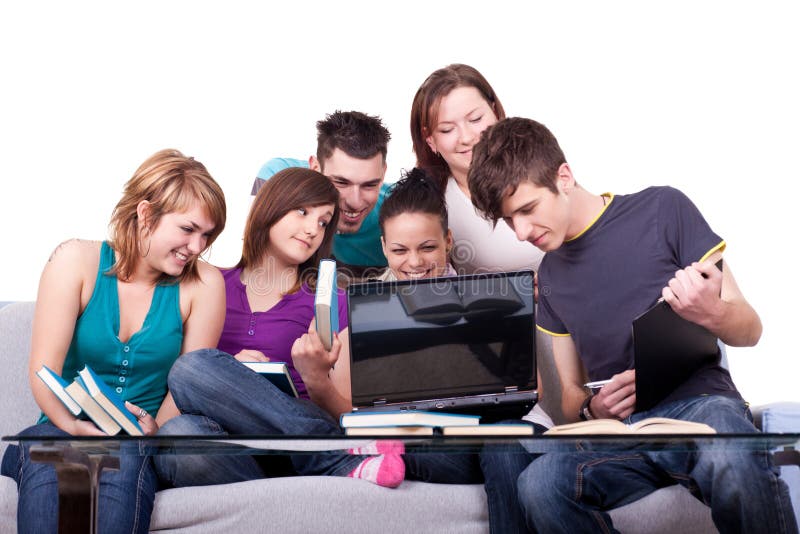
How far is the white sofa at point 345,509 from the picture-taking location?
65.8 inches

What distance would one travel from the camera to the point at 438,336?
1708mm

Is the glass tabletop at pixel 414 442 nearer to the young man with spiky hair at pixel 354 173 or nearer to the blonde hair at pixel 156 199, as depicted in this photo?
the blonde hair at pixel 156 199

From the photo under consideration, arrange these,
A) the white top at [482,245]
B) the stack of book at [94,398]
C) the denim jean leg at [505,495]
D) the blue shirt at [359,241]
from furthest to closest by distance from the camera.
Result: the blue shirt at [359,241]
the white top at [482,245]
the denim jean leg at [505,495]
the stack of book at [94,398]

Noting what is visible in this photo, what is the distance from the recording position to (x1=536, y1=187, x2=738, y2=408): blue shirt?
1925mm

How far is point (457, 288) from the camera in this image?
5.64ft

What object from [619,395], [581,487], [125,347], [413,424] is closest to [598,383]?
[619,395]

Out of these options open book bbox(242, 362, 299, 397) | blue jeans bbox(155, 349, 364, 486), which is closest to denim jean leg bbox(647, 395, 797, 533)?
blue jeans bbox(155, 349, 364, 486)

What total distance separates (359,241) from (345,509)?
40.3 inches

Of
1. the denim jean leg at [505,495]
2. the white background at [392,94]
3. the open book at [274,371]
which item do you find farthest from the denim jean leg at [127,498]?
the white background at [392,94]

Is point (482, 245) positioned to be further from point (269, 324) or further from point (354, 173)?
point (269, 324)

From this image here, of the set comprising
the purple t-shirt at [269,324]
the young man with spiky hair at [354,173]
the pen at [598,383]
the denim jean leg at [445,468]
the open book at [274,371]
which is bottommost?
the denim jean leg at [445,468]

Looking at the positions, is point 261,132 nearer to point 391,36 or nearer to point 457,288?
point 391,36

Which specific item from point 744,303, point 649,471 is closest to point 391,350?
point 649,471

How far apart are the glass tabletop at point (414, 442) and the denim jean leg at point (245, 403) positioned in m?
0.48
